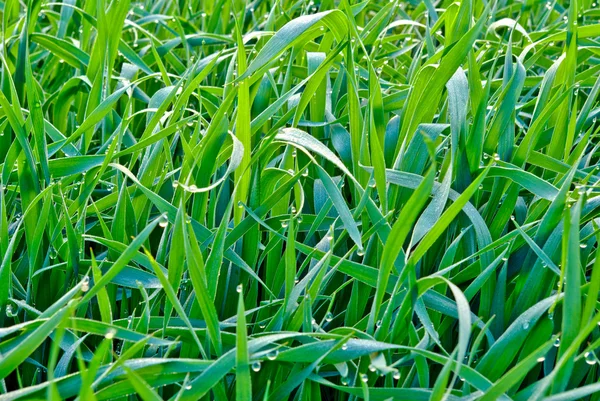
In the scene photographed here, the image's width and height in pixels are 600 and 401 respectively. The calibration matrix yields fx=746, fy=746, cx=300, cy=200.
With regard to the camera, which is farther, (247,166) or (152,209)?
(152,209)

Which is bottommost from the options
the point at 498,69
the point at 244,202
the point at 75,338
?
the point at 75,338

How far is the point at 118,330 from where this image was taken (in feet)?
2.21

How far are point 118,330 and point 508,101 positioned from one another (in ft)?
1.60

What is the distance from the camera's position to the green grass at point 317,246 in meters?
0.65

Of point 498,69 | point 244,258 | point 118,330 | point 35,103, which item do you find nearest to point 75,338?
point 118,330

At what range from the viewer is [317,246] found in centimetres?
80

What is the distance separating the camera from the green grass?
2.15 ft

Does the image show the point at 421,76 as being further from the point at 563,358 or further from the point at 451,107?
the point at 563,358

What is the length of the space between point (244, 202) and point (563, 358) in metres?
0.37

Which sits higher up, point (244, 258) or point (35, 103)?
point (35, 103)

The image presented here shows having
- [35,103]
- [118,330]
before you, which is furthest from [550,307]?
[35,103]

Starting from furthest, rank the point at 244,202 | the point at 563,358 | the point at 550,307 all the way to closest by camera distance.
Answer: the point at 244,202 → the point at 550,307 → the point at 563,358

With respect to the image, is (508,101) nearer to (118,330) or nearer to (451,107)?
(451,107)

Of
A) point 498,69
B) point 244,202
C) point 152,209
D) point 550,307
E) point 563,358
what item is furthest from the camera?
point 498,69
